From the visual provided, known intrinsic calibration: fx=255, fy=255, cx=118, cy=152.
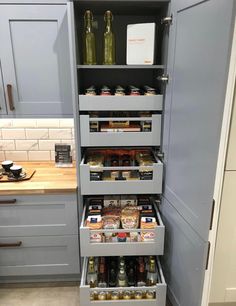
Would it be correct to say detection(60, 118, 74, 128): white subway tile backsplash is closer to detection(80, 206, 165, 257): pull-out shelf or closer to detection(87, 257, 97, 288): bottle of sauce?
detection(80, 206, 165, 257): pull-out shelf

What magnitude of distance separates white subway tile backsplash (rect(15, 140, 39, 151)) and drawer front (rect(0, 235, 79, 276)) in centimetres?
73

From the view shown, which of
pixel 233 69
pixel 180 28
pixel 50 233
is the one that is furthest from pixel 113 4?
pixel 50 233

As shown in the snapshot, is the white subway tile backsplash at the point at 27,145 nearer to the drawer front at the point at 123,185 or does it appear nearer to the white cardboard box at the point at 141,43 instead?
the drawer front at the point at 123,185

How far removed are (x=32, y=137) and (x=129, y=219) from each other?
1076 mm

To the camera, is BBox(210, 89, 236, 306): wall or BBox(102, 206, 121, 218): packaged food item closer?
BBox(210, 89, 236, 306): wall

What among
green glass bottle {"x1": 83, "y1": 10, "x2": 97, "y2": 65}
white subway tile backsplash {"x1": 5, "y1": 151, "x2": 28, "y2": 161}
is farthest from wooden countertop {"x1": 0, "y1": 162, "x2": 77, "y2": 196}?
green glass bottle {"x1": 83, "y1": 10, "x2": 97, "y2": 65}

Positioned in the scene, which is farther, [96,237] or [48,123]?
[48,123]

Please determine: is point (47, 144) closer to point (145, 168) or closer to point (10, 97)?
point (10, 97)

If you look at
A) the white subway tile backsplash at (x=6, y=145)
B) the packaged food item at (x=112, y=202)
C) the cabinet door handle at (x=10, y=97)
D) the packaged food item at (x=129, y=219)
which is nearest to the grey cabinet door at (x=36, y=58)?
the cabinet door handle at (x=10, y=97)

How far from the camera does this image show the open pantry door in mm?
947

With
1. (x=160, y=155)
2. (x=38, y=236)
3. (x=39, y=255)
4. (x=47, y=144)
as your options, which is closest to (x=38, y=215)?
(x=38, y=236)

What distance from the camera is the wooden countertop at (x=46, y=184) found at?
163 centimetres

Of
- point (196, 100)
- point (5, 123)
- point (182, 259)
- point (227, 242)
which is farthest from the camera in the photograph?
point (5, 123)

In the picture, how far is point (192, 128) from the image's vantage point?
1163 mm
